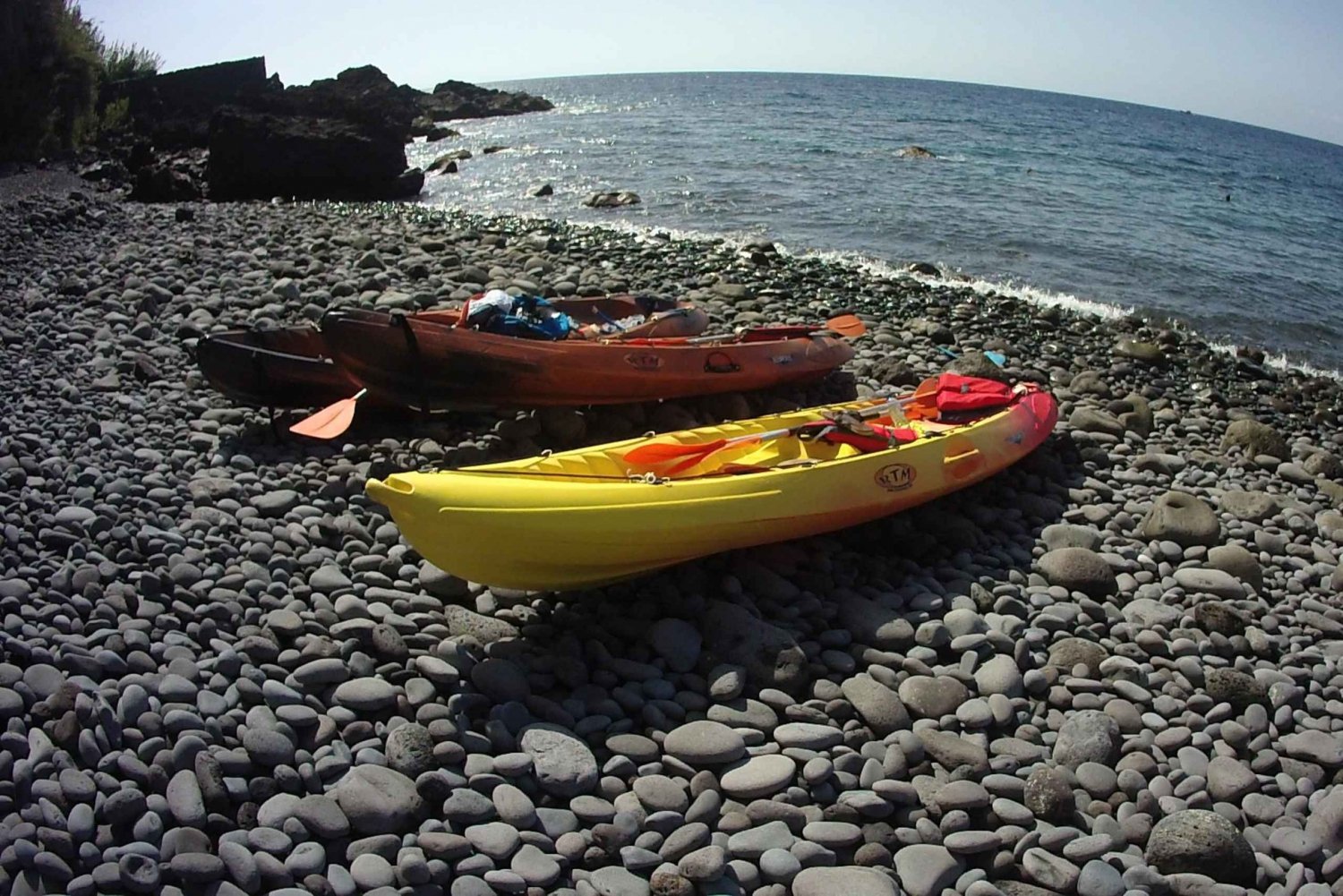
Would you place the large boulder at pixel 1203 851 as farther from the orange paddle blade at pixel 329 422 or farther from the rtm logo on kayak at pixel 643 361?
the orange paddle blade at pixel 329 422

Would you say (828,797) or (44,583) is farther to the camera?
(44,583)

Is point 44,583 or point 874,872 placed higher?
point 44,583

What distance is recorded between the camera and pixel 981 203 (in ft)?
66.5

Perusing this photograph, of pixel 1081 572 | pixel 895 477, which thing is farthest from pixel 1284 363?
pixel 895 477

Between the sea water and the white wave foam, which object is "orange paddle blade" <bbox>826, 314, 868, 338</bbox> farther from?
the sea water

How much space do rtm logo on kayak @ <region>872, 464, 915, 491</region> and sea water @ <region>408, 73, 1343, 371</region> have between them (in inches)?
344

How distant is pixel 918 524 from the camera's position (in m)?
5.80

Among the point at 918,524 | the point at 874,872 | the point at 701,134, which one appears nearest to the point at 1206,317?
the point at 918,524

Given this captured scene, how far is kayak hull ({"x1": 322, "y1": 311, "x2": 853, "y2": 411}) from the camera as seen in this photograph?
245 inches

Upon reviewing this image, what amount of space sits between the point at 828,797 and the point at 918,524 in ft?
8.59

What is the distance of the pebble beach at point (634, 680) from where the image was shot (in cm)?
315

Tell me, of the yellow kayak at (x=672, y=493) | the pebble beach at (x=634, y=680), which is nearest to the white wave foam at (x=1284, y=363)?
the pebble beach at (x=634, y=680)

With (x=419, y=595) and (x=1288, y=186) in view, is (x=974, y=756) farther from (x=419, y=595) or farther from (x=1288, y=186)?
(x=1288, y=186)

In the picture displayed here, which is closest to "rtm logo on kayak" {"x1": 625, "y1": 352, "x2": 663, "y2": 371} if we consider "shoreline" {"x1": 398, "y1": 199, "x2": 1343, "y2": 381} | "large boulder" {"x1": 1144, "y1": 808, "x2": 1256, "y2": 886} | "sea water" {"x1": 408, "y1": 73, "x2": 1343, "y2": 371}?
"large boulder" {"x1": 1144, "y1": 808, "x2": 1256, "y2": 886}
